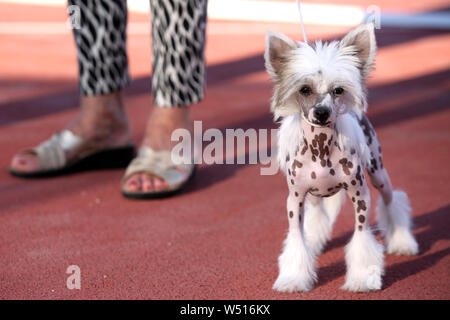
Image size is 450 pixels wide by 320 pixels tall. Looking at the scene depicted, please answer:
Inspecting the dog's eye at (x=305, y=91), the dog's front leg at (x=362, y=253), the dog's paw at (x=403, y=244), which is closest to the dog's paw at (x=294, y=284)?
the dog's front leg at (x=362, y=253)

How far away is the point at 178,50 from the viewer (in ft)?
12.3

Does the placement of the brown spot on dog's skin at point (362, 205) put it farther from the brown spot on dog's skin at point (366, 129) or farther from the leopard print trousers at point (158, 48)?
the leopard print trousers at point (158, 48)

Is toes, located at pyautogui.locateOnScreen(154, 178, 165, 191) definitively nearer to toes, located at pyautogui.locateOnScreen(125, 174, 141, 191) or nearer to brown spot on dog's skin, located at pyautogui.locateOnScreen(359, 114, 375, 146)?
toes, located at pyautogui.locateOnScreen(125, 174, 141, 191)

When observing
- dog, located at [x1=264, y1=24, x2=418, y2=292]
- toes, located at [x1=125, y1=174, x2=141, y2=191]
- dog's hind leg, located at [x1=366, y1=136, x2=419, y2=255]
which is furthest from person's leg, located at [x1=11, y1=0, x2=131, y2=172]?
dog's hind leg, located at [x1=366, y1=136, x2=419, y2=255]

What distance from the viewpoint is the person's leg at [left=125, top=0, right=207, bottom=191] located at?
3705mm

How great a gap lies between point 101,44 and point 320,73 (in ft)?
6.10

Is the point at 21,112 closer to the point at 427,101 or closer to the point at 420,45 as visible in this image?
the point at 427,101

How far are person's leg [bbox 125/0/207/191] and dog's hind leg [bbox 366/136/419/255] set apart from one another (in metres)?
1.18

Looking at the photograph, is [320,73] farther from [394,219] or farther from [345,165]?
[394,219]

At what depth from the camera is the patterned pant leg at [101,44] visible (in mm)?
3855

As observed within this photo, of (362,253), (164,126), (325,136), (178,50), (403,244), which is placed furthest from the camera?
(164,126)

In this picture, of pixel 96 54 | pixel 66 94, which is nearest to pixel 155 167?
pixel 96 54

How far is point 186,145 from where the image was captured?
3.92 meters

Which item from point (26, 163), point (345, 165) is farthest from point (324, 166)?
point (26, 163)
